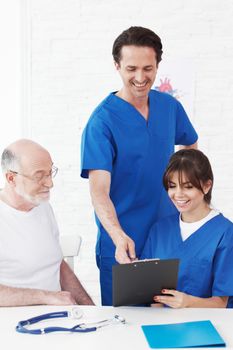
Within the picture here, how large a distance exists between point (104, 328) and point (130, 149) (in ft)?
2.49

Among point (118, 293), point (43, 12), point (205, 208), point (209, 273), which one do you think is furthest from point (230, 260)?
point (43, 12)

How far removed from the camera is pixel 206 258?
1666mm

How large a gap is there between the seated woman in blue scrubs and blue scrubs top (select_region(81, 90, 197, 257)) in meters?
0.16

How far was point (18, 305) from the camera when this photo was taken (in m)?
1.51

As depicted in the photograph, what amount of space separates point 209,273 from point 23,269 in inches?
22.2

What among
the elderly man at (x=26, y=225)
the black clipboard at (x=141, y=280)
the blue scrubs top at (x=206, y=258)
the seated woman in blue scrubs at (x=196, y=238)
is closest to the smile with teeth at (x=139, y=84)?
the seated woman in blue scrubs at (x=196, y=238)

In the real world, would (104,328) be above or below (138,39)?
below

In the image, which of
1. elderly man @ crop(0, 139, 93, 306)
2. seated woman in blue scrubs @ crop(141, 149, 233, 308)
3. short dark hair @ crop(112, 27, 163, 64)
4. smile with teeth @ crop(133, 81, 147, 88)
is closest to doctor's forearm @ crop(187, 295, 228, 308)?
seated woman in blue scrubs @ crop(141, 149, 233, 308)

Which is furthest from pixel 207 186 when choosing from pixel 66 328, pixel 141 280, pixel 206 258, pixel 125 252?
pixel 66 328

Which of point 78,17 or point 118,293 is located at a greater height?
point 78,17

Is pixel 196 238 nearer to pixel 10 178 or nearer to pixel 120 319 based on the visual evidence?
pixel 120 319

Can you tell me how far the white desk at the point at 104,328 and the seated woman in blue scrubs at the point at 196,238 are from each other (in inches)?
7.1

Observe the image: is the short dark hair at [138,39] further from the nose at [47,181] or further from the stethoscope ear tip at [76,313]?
the stethoscope ear tip at [76,313]

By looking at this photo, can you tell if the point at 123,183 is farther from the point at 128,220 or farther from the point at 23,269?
the point at 23,269
